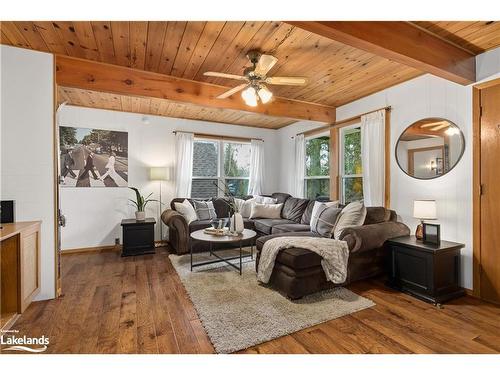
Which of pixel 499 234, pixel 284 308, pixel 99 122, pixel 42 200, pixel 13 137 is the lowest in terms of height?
pixel 284 308

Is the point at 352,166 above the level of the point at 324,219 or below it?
above

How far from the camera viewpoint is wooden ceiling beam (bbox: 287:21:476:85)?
1.63 meters

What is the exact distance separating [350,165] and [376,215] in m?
1.29

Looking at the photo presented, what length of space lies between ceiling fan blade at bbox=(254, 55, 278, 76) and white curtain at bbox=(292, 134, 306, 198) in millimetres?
2752

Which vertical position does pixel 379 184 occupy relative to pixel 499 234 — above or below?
above

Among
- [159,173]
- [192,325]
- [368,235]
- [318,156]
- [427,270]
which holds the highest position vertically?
[318,156]

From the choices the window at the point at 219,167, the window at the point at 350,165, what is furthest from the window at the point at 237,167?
the window at the point at 350,165

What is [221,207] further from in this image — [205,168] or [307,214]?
[307,214]

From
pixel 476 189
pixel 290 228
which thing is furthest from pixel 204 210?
pixel 476 189

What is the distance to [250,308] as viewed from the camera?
224cm

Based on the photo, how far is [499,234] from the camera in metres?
2.35

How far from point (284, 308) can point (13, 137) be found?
9.85ft
